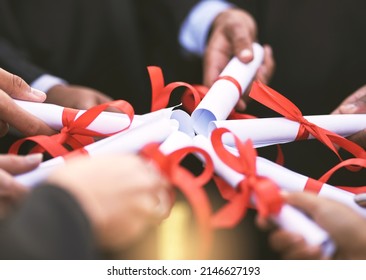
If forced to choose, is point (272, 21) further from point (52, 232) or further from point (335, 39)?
point (52, 232)

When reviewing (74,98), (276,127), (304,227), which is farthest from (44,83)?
(304,227)

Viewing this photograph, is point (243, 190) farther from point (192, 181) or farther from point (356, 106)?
point (356, 106)

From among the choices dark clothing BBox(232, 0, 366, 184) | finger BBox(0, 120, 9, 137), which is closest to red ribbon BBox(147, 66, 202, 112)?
finger BBox(0, 120, 9, 137)

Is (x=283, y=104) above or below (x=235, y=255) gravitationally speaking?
above

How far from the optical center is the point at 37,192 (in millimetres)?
401

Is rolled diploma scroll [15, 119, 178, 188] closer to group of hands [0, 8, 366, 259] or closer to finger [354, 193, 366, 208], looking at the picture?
group of hands [0, 8, 366, 259]

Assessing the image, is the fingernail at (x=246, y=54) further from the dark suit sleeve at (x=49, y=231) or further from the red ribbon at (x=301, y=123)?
the dark suit sleeve at (x=49, y=231)

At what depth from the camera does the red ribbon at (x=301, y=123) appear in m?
0.61

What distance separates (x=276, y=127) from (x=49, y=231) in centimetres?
35

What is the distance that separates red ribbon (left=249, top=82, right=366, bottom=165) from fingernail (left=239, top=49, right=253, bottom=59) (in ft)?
0.34

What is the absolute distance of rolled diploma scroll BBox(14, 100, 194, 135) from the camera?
601 mm

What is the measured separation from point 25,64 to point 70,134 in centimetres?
38

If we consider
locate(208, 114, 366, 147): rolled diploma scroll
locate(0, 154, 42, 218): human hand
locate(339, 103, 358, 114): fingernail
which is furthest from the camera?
locate(339, 103, 358, 114): fingernail
